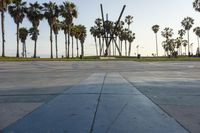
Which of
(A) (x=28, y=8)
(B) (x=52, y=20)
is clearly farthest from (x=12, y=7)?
(B) (x=52, y=20)

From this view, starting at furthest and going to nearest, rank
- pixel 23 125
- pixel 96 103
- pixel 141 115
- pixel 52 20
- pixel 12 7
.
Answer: pixel 52 20
pixel 12 7
pixel 96 103
pixel 141 115
pixel 23 125

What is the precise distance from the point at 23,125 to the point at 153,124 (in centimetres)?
215

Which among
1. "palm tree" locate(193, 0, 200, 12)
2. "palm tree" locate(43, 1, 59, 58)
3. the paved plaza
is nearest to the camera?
the paved plaza

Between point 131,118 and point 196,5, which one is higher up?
point 196,5

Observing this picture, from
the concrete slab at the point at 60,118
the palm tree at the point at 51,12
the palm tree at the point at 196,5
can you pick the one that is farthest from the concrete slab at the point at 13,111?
the palm tree at the point at 51,12

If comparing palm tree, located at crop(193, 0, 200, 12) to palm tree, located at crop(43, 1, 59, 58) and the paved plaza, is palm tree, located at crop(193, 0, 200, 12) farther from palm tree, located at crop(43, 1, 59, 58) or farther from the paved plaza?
the paved plaza

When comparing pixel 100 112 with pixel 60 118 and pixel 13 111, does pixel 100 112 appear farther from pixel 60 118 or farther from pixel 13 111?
pixel 13 111

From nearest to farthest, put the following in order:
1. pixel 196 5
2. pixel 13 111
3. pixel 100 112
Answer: pixel 100 112, pixel 13 111, pixel 196 5

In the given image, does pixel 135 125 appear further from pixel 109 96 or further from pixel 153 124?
pixel 109 96

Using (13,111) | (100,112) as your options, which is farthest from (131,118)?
(13,111)

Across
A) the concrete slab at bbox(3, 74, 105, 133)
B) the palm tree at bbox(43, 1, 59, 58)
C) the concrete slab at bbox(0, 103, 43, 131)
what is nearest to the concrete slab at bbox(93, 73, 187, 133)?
the concrete slab at bbox(3, 74, 105, 133)

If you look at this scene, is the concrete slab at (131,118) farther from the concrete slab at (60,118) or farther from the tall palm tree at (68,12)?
the tall palm tree at (68,12)

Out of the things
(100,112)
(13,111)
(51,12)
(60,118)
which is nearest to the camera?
(60,118)

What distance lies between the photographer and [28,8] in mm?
87562
